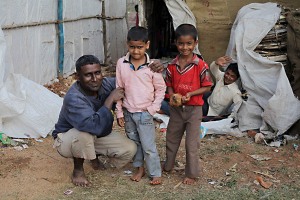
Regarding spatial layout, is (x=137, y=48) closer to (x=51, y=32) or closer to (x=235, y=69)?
(x=235, y=69)

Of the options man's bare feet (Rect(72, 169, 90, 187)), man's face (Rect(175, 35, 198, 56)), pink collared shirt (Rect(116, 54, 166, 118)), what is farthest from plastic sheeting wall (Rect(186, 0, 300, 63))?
man's bare feet (Rect(72, 169, 90, 187))

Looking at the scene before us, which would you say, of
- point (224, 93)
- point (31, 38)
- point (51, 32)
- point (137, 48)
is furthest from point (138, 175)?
point (51, 32)

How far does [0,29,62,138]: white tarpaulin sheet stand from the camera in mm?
4805

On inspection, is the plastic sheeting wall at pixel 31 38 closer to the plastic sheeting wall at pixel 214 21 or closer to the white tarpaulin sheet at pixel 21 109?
the white tarpaulin sheet at pixel 21 109

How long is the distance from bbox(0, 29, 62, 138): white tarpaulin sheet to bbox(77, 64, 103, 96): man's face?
1647 mm

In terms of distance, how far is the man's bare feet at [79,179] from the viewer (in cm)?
362

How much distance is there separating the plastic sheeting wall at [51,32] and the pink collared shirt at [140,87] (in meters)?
2.18

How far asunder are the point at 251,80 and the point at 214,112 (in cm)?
66

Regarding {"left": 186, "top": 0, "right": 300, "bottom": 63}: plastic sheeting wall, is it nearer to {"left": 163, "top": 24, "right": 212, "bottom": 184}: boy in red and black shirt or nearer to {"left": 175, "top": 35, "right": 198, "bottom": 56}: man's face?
{"left": 163, "top": 24, "right": 212, "bottom": 184}: boy in red and black shirt

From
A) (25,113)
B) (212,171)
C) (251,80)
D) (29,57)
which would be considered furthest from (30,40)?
(212,171)

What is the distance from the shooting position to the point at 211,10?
6.68m

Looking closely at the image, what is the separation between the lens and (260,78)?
5.32 metres

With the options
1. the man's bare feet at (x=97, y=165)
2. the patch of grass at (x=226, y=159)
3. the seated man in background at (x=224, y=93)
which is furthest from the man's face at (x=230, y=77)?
the man's bare feet at (x=97, y=165)

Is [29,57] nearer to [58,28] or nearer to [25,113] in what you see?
[58,28]
